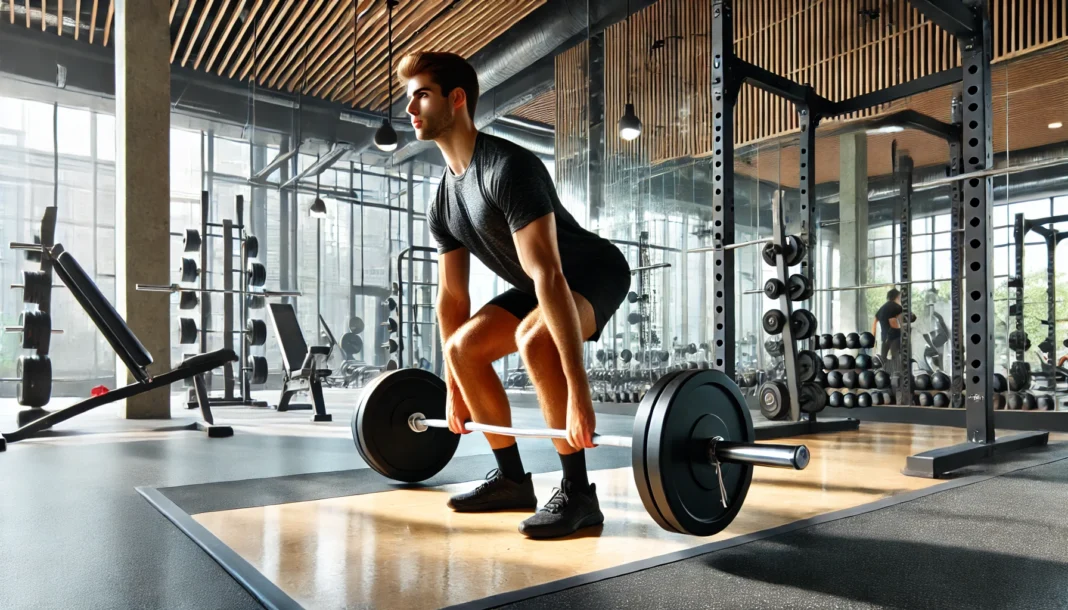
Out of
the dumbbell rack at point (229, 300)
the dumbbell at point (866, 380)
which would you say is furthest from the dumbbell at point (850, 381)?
the dumbbell rack at point (229, 300)

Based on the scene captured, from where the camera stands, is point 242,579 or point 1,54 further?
point 1,54

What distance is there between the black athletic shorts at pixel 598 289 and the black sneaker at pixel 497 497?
50cm

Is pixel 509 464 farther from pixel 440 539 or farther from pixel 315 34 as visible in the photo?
pixel 315 34

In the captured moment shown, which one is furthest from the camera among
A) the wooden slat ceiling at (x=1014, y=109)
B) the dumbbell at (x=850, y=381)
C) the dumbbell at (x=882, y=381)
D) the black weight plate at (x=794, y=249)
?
the wooden slat ceiling at (x=1014, y=109)

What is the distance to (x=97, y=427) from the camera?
436 centimetres

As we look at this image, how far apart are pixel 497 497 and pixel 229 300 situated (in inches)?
184

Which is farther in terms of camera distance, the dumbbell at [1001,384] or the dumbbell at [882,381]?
the dumbbell at [1001,384]

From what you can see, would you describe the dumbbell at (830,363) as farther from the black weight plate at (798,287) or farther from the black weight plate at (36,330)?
the black weight plate at (36,330)

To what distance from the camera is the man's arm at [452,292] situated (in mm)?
2045

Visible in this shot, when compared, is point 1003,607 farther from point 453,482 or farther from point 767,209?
point 767,209

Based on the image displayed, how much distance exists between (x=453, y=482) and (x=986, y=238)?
2442mm

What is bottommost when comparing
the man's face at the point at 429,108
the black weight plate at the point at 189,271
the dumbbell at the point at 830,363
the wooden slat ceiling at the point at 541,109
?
the dumbbell at the point at 830,363

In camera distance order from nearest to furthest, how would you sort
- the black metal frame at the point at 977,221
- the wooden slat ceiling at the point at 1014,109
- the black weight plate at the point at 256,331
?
the black metal frame at the point at 977,221, the wooden slat ceiling at the point at 1014,109, the black weight plate at the point at 256,331

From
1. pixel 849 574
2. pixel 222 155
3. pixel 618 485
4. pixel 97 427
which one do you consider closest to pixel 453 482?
pixel 618 485
